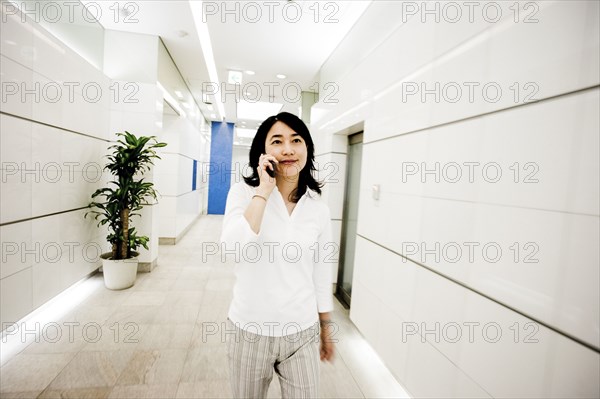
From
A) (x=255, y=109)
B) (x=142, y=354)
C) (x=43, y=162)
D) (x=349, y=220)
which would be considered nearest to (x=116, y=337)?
(x=142, y=354)

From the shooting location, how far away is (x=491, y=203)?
5.23ft

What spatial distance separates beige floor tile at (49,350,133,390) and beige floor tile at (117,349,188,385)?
65 mm

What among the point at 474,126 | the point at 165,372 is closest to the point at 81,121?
the point at 165,372

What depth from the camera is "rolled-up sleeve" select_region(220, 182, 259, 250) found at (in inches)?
43.8

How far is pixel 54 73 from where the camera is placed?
3.18 meters

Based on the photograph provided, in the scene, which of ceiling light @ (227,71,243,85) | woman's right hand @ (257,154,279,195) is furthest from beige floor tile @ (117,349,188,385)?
ceiling light @ (227,71,243,85)

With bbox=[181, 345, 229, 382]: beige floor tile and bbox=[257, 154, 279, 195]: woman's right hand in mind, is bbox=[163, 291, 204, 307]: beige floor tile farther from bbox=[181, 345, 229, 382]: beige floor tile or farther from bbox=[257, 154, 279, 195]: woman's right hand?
bbox=[257, 154, 279, 195]: woman's right hand

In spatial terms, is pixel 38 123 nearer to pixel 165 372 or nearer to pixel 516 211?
pixel 165 372

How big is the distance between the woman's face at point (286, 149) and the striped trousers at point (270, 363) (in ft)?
2.26

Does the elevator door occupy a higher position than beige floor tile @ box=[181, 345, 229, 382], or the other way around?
the elevator door

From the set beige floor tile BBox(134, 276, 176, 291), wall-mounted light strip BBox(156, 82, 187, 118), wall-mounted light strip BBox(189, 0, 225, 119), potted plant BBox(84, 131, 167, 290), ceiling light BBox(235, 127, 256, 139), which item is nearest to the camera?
wall-mounted light strip BBox(189, 0, 225, 119)

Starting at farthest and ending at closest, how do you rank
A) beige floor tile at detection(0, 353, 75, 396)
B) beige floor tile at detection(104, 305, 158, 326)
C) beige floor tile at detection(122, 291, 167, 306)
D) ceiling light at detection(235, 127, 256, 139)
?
ceiling light at detection(235, 127, 256, 139), beige floor tile at detection(122, 291, 167, 306), beige floor tile at detection(104, 305, 158, 326), beige floor tile at detection(0, 353, 75, 396)

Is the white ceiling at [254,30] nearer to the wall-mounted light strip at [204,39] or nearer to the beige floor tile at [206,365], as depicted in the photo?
the wall-mounted light strip at [204,39]

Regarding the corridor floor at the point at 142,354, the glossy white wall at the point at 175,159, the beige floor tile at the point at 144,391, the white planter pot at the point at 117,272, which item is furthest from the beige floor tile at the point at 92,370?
the glossy white wall at the point at 175,159
